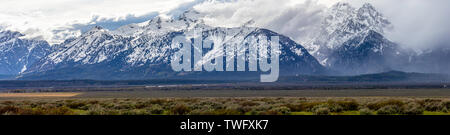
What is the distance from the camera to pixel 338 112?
34.5 m
